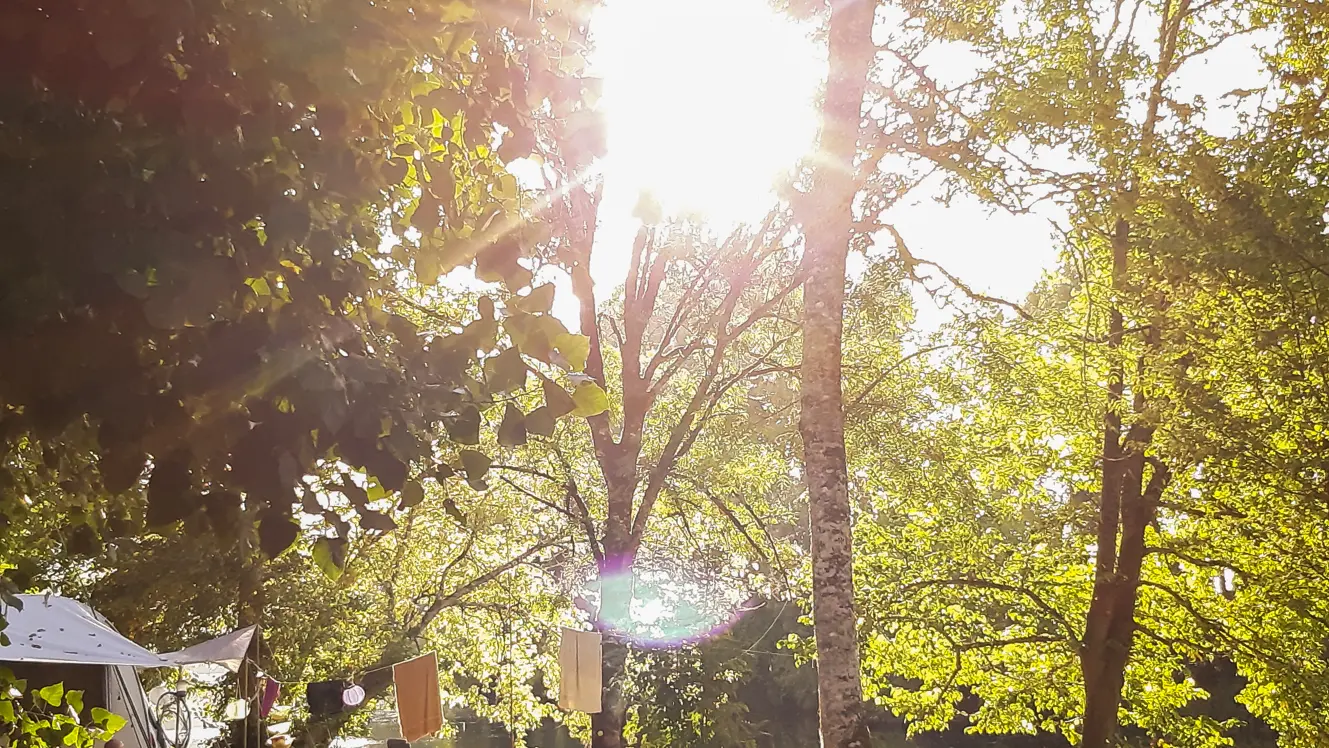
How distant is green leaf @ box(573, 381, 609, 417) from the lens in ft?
4.99

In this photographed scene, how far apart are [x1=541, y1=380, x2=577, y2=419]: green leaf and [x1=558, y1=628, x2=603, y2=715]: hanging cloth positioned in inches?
338

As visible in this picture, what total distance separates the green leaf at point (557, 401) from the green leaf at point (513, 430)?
0.05 m

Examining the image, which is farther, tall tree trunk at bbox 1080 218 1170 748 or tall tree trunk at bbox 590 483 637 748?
tall tree trunk at bbox 590 483 637 748

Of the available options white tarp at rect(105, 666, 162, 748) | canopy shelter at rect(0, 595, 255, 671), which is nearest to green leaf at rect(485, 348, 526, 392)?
canopy shelter at rect(0, 595, 255, 671)

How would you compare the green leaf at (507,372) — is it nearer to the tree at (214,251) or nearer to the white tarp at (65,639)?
the tree at (214,251)

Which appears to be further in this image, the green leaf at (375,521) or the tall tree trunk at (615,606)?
the tall tree trunk at (615,606)

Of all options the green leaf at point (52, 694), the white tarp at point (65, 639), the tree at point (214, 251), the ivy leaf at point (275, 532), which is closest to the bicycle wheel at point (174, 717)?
the white tarp at point (65, 639)

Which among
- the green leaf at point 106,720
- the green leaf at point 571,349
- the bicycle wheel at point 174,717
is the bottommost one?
the bicycle wheel at point 174,717

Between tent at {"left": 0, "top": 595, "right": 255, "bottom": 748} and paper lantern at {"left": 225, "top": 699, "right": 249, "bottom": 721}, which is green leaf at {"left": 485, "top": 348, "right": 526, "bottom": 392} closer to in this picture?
tent at {"left": 0, "top": 595, "right": 255, "bottom": 748}

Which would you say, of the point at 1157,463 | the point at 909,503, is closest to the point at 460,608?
the point at 909,503

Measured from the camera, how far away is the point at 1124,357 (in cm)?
745

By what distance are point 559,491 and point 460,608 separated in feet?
12.4

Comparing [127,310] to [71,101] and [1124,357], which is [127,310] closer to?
[71,101]

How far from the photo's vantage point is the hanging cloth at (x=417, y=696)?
38.7ft
